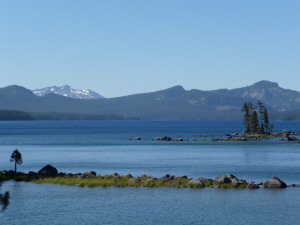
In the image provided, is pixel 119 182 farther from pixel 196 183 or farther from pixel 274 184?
pixel 274 184

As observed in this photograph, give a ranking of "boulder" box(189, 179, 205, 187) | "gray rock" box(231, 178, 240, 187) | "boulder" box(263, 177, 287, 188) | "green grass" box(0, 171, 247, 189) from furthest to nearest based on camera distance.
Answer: "green grass" box(0, 171, 247, 189), "boulder" box(189, 179, 205, 187), "gray rock" box(231, 178, 240, 187), "boulder" box(263, 177, 287, 188)

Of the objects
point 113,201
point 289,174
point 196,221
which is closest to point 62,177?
point 113,201

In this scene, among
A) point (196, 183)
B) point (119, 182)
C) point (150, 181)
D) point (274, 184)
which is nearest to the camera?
point (274, 184)

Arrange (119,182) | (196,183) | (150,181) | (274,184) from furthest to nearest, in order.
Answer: (119,182)
(150,181)
(196,183)
(274,184)

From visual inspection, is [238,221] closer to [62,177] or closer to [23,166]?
[62,177]

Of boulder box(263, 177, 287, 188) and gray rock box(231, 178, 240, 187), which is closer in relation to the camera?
boulder box(263, 177, 287, 188)

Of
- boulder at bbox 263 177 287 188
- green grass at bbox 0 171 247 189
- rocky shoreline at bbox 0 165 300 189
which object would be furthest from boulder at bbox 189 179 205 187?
boulder at bbox 263 177 287 188

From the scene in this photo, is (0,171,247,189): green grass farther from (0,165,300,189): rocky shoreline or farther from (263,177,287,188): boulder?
(263,177,287,188): boulder

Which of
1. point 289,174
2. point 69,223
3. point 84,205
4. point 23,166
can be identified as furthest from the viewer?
point 23,166

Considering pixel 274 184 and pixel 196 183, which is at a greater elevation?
pixel 196 183

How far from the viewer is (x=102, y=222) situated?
5138cm

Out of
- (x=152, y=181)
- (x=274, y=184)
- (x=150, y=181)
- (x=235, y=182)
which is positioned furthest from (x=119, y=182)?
(x=274, y=184)

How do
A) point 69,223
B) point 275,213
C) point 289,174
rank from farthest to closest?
point 289,174
point 275,213
point 69,223

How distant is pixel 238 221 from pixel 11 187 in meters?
34.2
